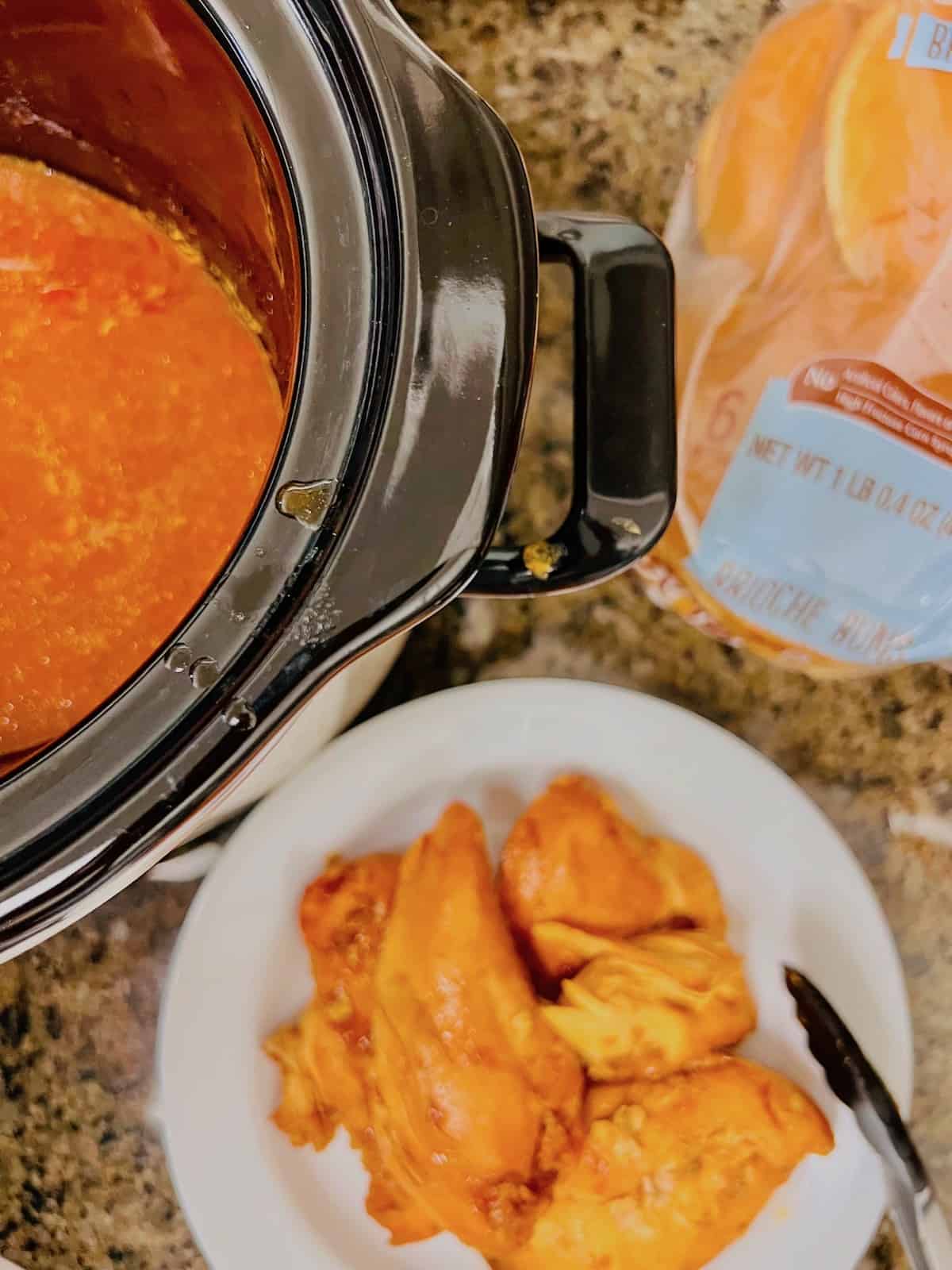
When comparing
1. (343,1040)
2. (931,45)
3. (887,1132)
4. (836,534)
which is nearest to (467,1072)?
(343,1040)

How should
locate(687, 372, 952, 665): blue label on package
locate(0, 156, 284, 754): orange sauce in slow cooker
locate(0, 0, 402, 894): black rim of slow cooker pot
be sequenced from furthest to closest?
locate(687, 372, 952, 665): blue label on package < locate(0, 156, 284, 754): orange sauce in slow cooker < locate(0, 0, 402, 894): black rim of slow cooker pot

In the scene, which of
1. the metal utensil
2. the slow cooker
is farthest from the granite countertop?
the slow cooker

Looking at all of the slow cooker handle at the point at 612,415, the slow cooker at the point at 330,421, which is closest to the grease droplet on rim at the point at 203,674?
the slow cooker at the point at 330,421

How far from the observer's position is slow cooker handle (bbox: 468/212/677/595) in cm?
34

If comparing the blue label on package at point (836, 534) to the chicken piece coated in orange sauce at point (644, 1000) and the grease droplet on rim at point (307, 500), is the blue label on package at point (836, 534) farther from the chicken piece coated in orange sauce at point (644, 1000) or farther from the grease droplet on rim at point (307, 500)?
the grease droplet on rim at point (307, 500)

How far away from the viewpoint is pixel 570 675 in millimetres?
603

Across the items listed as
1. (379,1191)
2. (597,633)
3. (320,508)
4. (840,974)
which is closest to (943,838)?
(840,974)

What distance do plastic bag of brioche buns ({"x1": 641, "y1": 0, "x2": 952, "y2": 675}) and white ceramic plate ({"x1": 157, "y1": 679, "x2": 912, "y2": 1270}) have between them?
0.09 metres

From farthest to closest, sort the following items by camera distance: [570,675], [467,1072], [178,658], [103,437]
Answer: [570,675] < [467,1072] < [103,437] < [178,658]

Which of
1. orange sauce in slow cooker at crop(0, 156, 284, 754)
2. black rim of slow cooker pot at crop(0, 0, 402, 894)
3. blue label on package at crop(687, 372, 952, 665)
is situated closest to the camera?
black rim of slow cooker pot at crop(0, 0, 402, 894)

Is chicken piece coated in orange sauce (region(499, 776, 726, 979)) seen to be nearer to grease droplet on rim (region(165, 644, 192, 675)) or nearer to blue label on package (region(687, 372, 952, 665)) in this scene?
blue label on package (region(687, 372, 952, 665))

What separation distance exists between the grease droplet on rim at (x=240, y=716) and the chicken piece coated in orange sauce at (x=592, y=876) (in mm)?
306

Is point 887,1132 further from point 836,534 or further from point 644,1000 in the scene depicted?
point 836,534

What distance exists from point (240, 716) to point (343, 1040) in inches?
13.4
